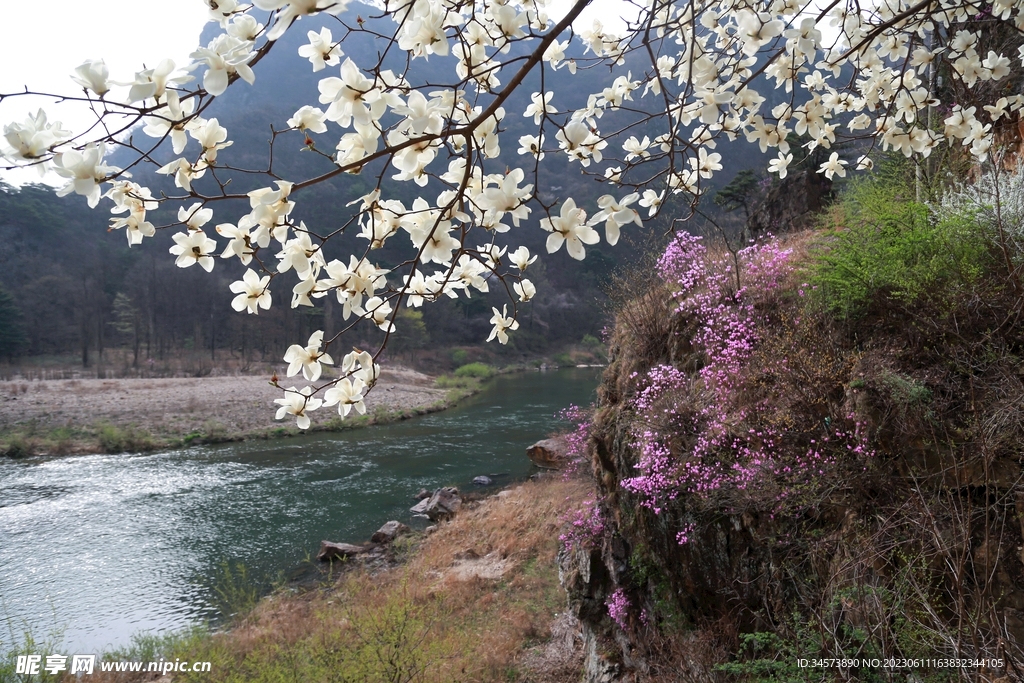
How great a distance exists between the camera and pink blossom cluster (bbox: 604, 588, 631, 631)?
119 inches

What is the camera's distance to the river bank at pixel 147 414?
1195 centimetres

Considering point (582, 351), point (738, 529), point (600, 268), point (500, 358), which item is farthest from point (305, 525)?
point (600, 268)

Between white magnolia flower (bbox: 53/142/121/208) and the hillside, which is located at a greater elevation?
white magnolia flower (bbox: 53/142/121/208)

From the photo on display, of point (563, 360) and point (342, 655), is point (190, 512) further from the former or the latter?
point (563, 360)

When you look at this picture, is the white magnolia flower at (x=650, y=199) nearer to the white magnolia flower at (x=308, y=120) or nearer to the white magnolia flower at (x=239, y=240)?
the white magnolia flower at (x=308, y=120)

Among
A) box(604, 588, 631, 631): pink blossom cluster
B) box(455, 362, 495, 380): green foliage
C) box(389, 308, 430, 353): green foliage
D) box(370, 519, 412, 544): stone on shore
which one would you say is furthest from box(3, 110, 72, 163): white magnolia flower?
box(389, 308, 430, 353): green foliage

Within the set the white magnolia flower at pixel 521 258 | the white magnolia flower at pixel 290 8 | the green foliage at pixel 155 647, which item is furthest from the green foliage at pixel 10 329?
the white magnolia flower at pixel 290 8

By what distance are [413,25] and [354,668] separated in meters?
3.31

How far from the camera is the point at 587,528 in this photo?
3564 mm

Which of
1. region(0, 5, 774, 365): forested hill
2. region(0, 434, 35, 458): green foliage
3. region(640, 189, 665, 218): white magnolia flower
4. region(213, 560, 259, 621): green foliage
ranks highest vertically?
region(0, 5, 774, 365): forested hill

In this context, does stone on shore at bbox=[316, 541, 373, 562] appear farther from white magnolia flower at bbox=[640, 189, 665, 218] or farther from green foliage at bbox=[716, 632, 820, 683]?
white magnolia flower at bbox=[640, 189, 665, 218]

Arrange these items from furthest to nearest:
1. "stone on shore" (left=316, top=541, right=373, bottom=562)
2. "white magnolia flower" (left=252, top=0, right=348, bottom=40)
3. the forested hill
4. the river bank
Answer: the forested hill
the river bank
"stone on shore" (left=316, top=541, right=373, bottom=562)
"white magnolia flower" (left=252, top=0, right=348, bottom=40)

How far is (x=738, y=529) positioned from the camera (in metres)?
2.45

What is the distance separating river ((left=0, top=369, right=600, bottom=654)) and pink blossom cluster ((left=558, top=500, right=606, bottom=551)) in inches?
154
